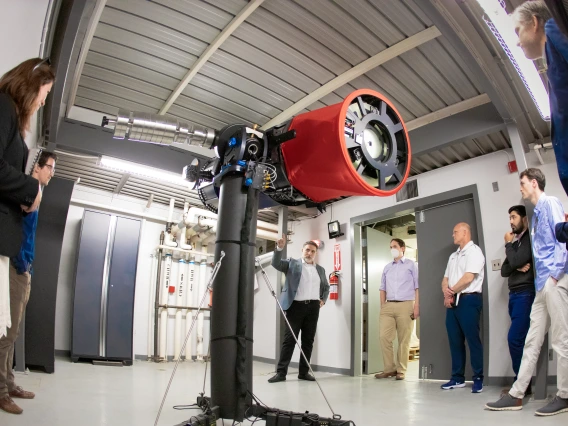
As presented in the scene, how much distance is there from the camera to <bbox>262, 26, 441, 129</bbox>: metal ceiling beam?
303 centimetres

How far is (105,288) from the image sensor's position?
5805 millimetres

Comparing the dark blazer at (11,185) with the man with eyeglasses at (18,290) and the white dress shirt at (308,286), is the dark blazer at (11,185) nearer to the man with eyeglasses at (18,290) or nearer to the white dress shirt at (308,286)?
the man with eyeglasses at (18,290)

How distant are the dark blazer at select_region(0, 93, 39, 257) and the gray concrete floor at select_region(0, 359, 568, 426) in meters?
1.19

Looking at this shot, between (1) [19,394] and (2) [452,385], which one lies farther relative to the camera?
(2) [452,385]

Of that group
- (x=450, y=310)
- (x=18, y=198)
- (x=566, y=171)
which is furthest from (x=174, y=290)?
(x=566, y=171)

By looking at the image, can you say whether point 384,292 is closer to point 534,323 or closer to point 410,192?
point 410,192

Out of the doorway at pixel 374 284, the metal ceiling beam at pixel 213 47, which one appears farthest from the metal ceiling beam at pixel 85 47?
the doorway at pixel 374 284

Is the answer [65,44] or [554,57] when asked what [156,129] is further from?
[554,57]

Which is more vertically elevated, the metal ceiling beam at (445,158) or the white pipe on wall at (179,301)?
the metal ceiling beam at (445,158)

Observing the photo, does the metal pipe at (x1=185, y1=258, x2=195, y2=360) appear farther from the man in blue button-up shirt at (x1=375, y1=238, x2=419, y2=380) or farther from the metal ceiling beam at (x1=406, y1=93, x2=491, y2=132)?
the metal ceiling beam at (x1=406, y1=93, x2=491, y2=132)

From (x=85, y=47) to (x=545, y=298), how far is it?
4105mm

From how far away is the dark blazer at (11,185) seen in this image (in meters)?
1.33

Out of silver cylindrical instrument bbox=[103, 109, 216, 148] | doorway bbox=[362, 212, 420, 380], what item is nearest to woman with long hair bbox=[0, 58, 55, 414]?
silver cylindrical instrument bbox=[103, 109, 216, 148]

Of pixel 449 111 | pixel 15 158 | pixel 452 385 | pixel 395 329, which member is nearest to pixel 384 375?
pixel 395 329
